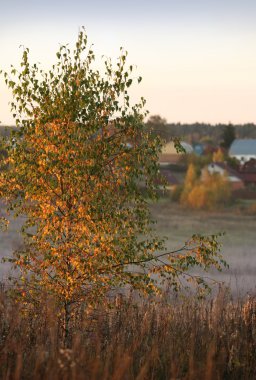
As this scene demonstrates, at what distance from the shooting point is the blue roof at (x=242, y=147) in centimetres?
14938

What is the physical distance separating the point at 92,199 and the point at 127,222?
0.76 metres

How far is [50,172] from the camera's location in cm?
1120

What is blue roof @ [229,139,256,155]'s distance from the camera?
14938 cm

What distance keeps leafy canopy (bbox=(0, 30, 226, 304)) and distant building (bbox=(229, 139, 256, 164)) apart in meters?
138

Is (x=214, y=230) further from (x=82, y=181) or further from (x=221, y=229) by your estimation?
(x=82, y=181)

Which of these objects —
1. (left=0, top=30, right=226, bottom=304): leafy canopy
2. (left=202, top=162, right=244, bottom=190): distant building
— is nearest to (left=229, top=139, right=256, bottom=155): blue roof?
(left=202, top=162, right=244, bottom=190): distant building

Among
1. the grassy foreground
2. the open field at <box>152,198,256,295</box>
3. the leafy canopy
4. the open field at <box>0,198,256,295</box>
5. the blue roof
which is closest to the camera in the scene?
the grassy foreground

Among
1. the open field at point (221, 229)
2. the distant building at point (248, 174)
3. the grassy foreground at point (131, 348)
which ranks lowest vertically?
the open field at point (221, 229)

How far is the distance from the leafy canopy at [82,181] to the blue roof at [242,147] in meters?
137

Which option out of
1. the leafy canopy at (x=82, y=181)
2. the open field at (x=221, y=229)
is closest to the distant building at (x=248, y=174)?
the open field at (x=221, y=229)

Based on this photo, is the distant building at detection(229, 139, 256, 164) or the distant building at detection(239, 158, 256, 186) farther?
the distant building at detection(229, 139, 256, 164)

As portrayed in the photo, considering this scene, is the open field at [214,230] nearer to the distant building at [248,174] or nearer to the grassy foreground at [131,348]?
the distant building at [248,174]

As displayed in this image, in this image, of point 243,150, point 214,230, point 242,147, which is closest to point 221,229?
point 214,230

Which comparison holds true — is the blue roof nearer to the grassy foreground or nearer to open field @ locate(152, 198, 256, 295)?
open field @ locate(152, 198, 256, 295)
